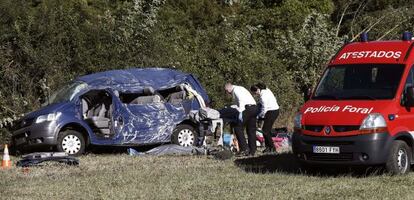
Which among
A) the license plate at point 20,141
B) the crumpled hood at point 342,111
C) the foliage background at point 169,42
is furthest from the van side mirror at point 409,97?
the foliage background at point 169,42

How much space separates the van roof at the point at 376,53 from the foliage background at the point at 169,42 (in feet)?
28.0

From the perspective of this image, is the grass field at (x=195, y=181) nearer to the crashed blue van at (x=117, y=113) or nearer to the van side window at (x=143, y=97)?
the crashed blue van at (x=117, y=113)

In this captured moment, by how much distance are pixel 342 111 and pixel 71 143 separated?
22.0 feet

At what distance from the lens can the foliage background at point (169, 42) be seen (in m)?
17.9

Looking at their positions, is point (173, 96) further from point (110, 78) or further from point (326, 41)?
point (326, 41)

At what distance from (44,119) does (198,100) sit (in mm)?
3608

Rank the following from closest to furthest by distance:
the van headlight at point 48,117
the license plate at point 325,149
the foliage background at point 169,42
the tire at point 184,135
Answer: the license plate at point 325,149 < the van headlight at point 48,117 < the tire at point 184,135 < the foliage background at point 169,42

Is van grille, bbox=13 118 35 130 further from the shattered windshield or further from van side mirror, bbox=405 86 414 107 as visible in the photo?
van side mirror, bbox=405 86 414 107

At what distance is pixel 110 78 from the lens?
15.7 meters

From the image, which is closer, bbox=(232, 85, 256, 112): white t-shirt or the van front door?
bbox=(232, 85, 256, 112): white t-shirt

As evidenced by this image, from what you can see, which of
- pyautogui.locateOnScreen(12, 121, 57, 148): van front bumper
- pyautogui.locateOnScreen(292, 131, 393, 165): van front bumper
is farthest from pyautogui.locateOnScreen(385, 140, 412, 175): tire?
pyautogui.locateOnScreen(12, 121, 57, 148): van front bumper

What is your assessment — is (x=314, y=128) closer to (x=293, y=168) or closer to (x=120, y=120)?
(x=293, y=168)

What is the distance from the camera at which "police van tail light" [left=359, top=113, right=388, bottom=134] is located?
10.4m

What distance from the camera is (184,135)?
52.6 feet
